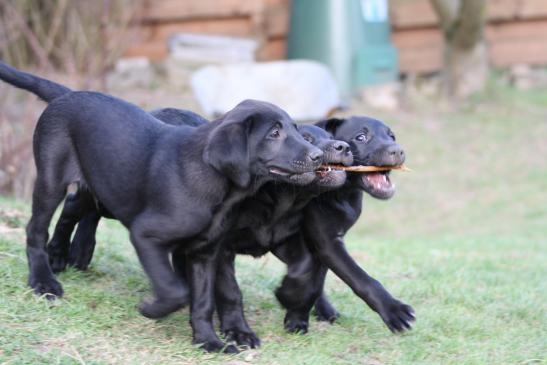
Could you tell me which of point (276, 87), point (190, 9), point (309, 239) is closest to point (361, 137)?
point (309, 239)

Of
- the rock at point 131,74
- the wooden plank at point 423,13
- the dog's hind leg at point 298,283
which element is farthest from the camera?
the wooden plank at point 423,13

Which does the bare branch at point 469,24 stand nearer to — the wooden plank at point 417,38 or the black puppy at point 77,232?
the wooden plank at point 417,38

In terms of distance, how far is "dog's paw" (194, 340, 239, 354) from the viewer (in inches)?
183

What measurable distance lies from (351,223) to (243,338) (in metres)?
0.98

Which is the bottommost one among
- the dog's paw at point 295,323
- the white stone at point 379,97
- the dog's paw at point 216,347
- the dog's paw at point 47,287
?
the white stone at point 379,97

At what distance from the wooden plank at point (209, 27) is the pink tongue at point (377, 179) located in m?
10.3

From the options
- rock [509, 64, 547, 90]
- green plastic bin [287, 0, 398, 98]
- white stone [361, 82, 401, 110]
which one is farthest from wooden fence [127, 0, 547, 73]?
white stone [361, 82, 401, 110]

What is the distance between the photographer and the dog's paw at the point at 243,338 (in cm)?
484

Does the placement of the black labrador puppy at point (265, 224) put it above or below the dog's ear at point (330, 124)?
below

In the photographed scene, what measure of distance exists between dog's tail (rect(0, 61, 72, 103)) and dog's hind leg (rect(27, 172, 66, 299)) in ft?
1.87

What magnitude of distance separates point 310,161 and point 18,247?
227cm

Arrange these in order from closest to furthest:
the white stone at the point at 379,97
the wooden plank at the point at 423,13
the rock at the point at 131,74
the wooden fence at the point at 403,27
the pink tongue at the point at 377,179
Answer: the pink tongue at the point at 377,179 → the white stone at the point at 379,97 → the rock at the point at 131,74 → the wooden fence at the point at 403,27 → the wooden plank at the point at 423,13

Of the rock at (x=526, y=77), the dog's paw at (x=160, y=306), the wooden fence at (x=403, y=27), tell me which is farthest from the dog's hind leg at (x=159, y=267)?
the rock at (x=526, y=77)

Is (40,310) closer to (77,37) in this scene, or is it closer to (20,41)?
(77,37)
